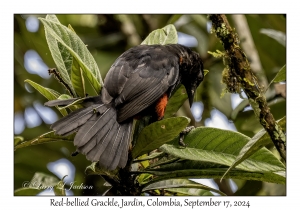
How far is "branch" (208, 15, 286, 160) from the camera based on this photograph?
2299 mm

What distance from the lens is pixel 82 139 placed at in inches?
98.3

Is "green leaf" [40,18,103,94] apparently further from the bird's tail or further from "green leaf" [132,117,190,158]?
"green leaf" [132,117,190,158]

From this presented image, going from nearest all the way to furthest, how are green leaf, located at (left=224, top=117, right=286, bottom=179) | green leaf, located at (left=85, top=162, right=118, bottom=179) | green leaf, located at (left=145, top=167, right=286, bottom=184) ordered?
green leaf, located at (left=224, top=117, right=286, bottom=179)
green leaf, located at (left=85, top=162, right=118, bottom=179)
green leaf, located at (left=145, top=167, right=286, bottom=184)

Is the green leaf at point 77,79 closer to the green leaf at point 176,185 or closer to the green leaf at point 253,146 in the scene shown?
the green leaf at point 176,185

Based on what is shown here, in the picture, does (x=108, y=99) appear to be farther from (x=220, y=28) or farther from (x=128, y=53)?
(x=220, y=28)

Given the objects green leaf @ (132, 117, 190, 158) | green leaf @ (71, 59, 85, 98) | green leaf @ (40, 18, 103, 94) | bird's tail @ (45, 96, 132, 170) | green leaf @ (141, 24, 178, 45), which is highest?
green leaf @ (141, 24, 178, 45)

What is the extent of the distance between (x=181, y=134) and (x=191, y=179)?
352mm

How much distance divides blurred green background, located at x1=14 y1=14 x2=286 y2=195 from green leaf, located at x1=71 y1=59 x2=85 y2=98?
1035 millimetres

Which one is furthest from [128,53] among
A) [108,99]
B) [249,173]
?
[249,173]

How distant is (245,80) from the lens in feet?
8.08

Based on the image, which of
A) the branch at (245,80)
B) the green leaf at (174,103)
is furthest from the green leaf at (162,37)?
the branch at (245,80)

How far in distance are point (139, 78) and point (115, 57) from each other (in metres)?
1.62

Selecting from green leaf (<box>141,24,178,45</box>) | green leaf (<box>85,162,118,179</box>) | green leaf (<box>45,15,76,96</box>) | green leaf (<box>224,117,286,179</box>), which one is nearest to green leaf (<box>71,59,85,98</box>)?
green leaf (<box>45,15,76,96</box>)

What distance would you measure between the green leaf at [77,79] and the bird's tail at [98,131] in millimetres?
74
